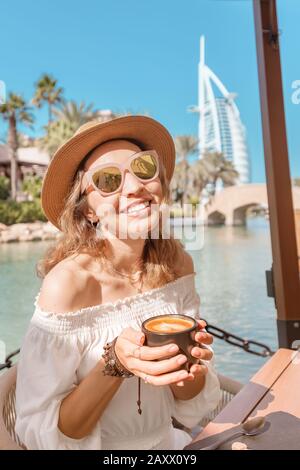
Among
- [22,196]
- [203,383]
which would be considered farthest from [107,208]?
[22,196]

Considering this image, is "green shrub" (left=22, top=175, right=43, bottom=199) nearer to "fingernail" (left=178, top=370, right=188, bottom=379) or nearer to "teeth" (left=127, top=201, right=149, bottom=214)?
"teeth" (left=127, top=201, right=149, bottom=214)

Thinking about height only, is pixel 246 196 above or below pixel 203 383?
above

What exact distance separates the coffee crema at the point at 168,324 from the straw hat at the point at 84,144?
472 mm

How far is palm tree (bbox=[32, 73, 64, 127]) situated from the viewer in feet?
71.1

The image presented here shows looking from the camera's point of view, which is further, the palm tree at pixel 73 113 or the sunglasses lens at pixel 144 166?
the palm tree at pixel 73 113

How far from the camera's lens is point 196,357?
1.92 feet

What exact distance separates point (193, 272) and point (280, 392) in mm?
383

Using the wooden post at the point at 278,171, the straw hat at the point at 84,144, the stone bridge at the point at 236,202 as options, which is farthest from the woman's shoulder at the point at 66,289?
the stone bridge at the point at 236,202

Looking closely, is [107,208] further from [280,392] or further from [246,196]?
[246,196]

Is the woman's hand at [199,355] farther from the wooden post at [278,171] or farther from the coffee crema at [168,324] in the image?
the wooden post at [278,171]

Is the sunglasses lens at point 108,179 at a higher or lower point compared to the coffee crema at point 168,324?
higher

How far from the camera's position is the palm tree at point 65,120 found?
21531 millimetres

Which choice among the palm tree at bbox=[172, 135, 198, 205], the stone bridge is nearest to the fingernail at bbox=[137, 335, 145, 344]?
the stone bridge

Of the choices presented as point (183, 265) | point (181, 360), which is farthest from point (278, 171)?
point (181, 360)
